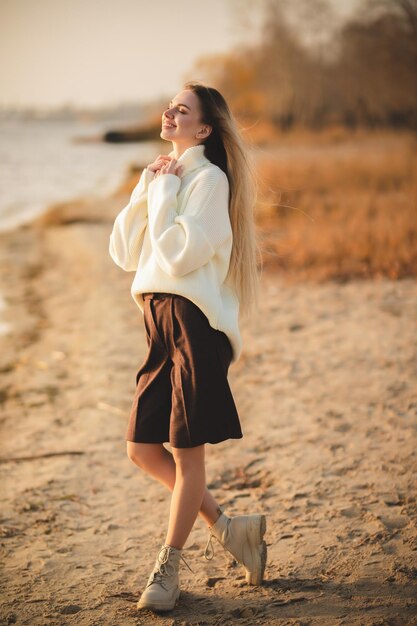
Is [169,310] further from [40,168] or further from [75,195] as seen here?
[40,168]

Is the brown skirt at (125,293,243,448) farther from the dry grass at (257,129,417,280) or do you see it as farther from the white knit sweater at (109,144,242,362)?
the dry grass at (257,129,417,280)

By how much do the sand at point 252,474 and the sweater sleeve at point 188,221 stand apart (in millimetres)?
1357

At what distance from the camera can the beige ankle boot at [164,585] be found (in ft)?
9.00

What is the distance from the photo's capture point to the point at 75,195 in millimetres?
23969

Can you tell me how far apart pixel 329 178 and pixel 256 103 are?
36.6 meters

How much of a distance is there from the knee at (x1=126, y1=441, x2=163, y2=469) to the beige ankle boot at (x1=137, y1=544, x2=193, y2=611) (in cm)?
33

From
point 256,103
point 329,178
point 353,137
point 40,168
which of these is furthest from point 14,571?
point 256,103

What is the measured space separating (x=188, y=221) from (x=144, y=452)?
3.05ft

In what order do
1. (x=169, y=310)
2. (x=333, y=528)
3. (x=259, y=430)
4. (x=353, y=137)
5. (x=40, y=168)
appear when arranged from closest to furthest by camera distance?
1. (x=169, y=310)
2. (x=333, y=528)
3. (x=259, y=430)
4. (x=353, y=137)
5. (x=40, y=168)

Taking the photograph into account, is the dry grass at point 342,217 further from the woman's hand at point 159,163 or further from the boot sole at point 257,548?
the boot sole at point 257,548

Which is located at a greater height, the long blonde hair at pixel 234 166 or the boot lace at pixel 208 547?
the long blonde hair at pixel 234 166

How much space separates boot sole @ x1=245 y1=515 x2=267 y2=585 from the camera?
A: 2932 mm

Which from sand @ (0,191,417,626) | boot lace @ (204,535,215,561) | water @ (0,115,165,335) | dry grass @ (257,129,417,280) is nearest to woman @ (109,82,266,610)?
boot lace @ (204,535,215,561)

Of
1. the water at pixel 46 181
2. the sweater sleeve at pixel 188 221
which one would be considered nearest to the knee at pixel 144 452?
the sweater sleeve at pixel 188 221
